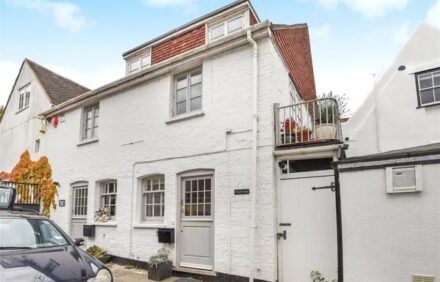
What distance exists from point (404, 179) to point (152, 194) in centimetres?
679

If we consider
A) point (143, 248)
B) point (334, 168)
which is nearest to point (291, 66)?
point (334, 168)

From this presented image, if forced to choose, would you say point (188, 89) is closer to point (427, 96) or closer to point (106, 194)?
point (106, 194)

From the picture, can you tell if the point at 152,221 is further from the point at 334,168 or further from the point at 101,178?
the point at 334,168

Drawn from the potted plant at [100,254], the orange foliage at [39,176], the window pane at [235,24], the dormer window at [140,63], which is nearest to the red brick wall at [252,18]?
the window pane at [235,24]

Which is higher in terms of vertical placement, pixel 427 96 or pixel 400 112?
pixel 427 96

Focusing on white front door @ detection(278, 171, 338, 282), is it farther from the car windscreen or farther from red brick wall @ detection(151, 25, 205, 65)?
red brick wall @ detection(151, 25, 205, 65)

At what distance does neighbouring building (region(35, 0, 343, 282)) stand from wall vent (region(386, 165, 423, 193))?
1310 millimetres

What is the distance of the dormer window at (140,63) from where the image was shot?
14328 mm

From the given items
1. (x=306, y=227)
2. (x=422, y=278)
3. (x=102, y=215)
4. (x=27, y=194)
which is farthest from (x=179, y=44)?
(x=422, y=278)

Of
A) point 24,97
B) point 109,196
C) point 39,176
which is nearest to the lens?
point 109,196

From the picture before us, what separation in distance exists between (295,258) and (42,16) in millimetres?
7313

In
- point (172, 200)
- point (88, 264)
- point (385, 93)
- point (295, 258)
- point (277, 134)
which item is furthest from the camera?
point (172, 200)

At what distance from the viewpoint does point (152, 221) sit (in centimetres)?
988

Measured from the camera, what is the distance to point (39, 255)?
4.26 m
